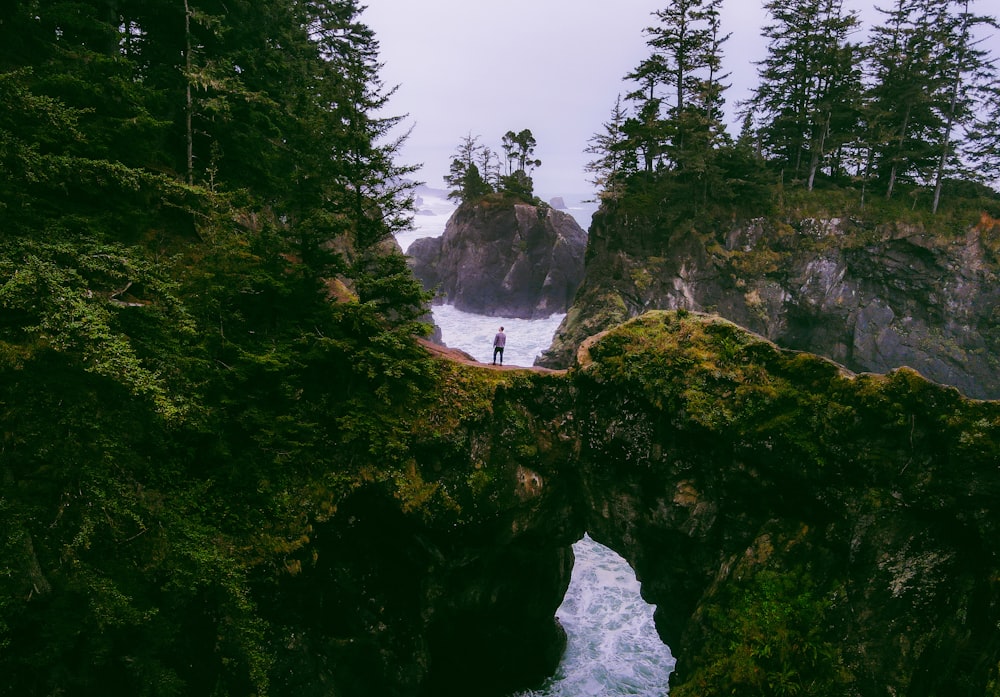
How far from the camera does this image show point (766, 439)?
10.4 m

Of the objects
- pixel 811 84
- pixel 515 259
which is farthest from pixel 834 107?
pixel 515 259

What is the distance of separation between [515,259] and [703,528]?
42.7 metres

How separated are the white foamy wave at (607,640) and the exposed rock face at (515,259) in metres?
32.2

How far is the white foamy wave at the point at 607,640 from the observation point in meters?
15.1

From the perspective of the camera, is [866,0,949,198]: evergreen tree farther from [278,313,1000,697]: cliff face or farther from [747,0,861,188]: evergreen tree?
[278,313,1000,697]: cliff face

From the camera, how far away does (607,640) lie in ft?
56.7

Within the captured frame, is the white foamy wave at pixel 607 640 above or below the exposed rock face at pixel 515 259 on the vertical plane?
below

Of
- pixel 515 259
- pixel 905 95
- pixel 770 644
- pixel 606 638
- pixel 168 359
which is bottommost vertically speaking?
pixel 606 638

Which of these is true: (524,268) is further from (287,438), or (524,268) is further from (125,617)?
(125,617)

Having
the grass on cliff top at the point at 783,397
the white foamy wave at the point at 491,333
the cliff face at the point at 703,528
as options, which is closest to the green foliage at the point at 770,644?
the cliff face at the point at 703,528

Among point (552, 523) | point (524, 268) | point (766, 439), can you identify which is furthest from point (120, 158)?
point (524, 268)

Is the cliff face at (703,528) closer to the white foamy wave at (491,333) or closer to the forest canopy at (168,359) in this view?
the forest canopy at (168,359)

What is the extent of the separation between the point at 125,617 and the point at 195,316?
5760mm

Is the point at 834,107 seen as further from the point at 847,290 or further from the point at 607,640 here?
the point at 607,640
